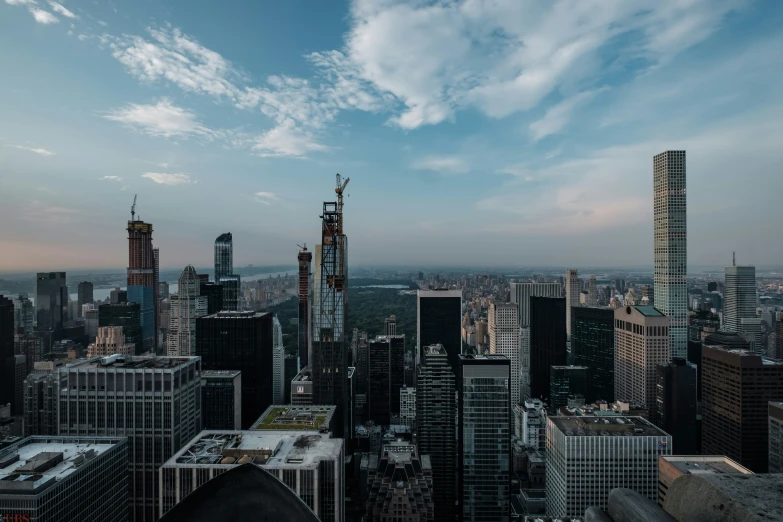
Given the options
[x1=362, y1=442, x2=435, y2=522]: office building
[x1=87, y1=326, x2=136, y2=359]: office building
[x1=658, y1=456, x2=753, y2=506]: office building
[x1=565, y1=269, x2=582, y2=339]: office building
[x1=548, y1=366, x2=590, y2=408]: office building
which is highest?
[x1=565, y1=269, x2=582, y2=339]: office building

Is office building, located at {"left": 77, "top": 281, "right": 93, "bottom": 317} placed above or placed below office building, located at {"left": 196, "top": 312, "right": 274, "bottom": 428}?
above

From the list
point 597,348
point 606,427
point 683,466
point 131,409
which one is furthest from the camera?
point 597,348

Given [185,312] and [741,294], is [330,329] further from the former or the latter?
[741,294]

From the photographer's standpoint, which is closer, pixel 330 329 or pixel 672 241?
pixel 330 329

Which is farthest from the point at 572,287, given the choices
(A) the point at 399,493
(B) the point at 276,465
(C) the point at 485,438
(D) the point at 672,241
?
(B) the point at 276,465

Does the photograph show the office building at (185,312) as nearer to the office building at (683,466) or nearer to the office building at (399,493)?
the office building at (399,493)

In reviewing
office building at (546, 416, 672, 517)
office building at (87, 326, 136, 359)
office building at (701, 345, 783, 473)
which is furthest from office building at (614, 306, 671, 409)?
office building at (87, 326, 136, 359)

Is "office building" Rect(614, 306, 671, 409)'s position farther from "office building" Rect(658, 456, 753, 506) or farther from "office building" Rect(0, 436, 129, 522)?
"office building" Rect(0, 436, 129, 522)
